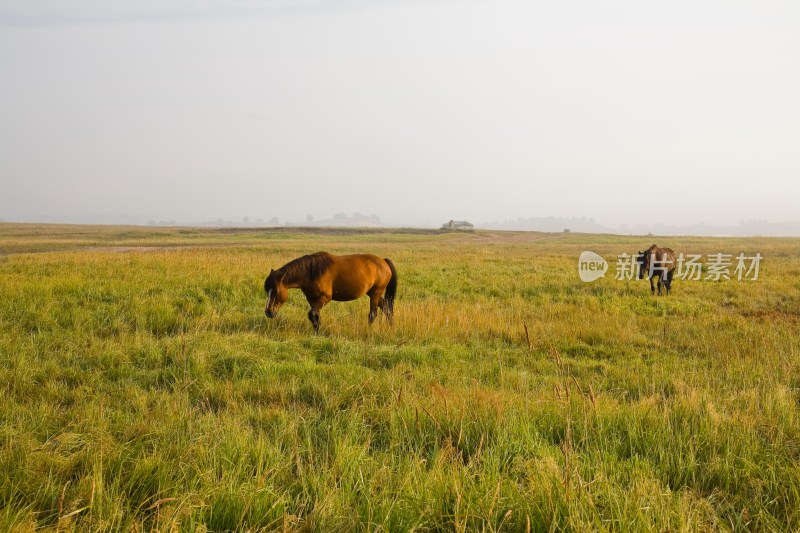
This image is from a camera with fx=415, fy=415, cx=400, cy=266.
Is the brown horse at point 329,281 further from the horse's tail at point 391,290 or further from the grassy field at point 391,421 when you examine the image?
the grassy field at point 391,421

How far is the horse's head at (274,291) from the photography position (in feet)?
28.0

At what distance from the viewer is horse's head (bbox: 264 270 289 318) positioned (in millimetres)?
8531

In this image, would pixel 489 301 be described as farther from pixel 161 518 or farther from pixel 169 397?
pixel 161 518

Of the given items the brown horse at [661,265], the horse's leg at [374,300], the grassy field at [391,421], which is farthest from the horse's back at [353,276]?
the brown horse at [661,265]

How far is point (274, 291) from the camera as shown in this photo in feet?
28.2

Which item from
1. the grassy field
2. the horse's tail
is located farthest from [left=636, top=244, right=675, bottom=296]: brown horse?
the horse's tail

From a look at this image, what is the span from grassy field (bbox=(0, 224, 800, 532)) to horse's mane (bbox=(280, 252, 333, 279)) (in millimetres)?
1148

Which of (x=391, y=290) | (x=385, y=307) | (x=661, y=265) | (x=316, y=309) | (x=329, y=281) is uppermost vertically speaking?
(x=329, y=281)

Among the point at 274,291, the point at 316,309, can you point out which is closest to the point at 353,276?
the point at 316,309

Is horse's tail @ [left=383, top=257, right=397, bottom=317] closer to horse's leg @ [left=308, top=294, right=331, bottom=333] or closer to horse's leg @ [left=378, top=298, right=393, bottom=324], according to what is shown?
horse's leg @ [left=378, top=298, right=393, bottom=324]

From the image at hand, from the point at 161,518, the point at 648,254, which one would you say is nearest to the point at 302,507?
the point at 161,518

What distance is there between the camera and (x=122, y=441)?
329cm

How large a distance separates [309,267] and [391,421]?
580cm

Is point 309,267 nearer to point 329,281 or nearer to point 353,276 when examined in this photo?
point 329,281
